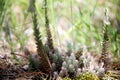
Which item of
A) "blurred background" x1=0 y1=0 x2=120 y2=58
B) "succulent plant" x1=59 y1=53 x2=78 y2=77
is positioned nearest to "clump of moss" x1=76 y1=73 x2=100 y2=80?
"succulent plant" x1=59 y1=53 x2=78 y2=77

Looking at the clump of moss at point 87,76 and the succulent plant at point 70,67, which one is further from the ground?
the succulent plant at point 70,67

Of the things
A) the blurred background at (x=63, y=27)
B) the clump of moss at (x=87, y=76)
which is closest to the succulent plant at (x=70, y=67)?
the clump of moss at (x=87, y=76)

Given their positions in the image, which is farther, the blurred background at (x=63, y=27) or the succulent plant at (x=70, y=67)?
the blurred background at (x=63, y=27)

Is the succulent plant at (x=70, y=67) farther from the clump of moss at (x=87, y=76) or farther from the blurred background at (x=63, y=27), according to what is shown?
the blurred background at (x=63, y=27)

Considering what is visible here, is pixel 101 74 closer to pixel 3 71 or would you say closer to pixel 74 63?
pixel 74 63

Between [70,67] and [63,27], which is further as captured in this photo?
[63,27]

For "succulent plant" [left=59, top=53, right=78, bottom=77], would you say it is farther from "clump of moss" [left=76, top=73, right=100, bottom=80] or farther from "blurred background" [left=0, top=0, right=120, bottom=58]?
"blurred background" [left=0, top=0, right=120, bottom=58]

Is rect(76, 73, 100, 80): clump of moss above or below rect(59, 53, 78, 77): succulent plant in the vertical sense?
below

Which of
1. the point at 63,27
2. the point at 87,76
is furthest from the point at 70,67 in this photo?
the point at 63,27

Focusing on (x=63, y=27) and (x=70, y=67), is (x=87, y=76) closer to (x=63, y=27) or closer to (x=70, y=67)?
(x=70, y=67)
